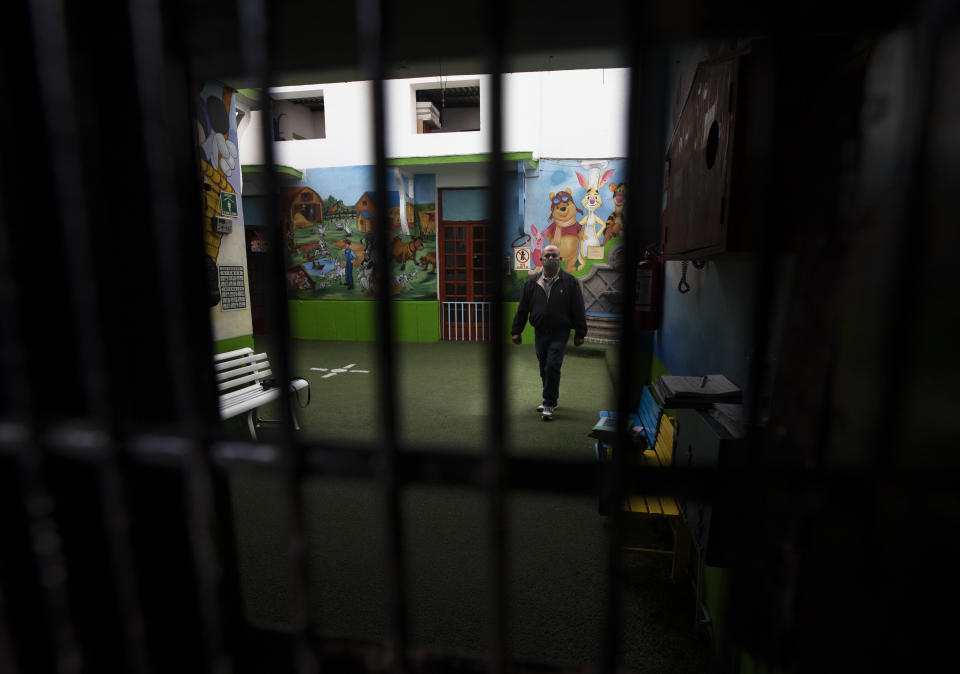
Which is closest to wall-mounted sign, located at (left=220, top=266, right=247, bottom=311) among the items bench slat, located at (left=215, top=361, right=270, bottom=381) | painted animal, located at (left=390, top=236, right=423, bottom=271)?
bench slat, located at (left=215, top=361, right=270, bottom=381)

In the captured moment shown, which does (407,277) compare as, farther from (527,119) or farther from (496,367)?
(496,367)

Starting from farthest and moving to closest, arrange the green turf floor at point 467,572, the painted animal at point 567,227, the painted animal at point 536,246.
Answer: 1. the painted animal at point 536,246
2. the painted animal at point 567,227
3. the green turf floor at point 467,572

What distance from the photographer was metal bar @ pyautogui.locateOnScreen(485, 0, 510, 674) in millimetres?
428

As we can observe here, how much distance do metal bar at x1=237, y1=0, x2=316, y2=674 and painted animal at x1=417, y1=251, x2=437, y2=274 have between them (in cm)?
858

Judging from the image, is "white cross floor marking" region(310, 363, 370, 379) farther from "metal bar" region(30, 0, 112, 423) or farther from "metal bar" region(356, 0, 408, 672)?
"metal bar" region(356, 0, 408, 672)

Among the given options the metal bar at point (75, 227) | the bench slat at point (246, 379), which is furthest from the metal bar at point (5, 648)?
the bench slat at point (246, 379)

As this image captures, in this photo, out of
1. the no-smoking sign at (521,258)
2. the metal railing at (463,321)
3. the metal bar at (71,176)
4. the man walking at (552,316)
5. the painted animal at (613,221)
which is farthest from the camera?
the metal railing at (463,321)

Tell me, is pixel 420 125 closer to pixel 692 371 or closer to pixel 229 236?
pixel 229 236

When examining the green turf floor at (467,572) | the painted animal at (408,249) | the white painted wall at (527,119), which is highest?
the white painted wall at (527,119)

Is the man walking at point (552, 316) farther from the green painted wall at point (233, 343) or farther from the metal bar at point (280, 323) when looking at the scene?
the metal bar at point (280, 323)

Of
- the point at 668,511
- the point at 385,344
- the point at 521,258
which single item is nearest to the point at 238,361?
the point at 668,511

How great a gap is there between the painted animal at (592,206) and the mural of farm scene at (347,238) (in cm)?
293

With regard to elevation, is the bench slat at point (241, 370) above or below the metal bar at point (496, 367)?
below

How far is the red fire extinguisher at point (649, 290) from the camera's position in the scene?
162 inches
